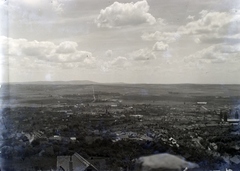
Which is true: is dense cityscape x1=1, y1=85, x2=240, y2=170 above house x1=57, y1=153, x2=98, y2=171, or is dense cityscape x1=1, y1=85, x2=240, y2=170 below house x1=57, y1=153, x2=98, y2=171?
above

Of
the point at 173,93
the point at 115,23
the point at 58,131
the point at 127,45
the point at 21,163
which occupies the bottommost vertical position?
the point at 21,163

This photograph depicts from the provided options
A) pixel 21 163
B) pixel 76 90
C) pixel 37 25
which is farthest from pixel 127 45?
pixel 21 163

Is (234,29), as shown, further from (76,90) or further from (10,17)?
(10,17)

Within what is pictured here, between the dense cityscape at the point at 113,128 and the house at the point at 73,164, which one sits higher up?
the dense cityscape at the point at 113,128

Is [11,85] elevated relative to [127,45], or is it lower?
lower

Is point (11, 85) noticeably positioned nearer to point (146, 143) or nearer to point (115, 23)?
point (115, 23)

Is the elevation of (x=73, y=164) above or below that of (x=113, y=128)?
below

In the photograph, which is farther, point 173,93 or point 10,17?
point 173,93
